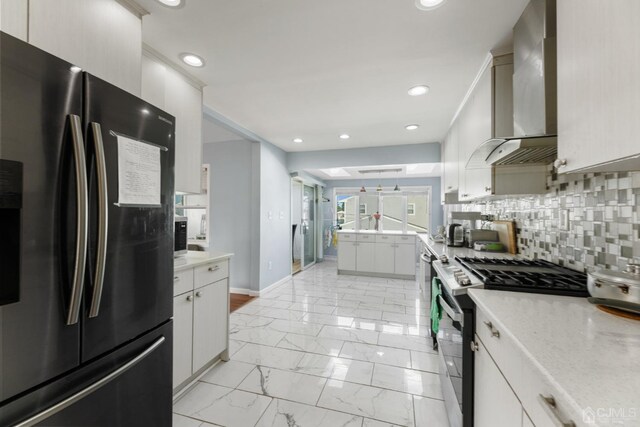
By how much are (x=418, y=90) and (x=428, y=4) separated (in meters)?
1.07

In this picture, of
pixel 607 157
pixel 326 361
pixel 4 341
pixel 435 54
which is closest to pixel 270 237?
pixel 326 361

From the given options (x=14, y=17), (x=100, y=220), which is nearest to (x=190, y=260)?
(x=100, y=220)

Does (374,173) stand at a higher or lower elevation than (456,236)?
higher

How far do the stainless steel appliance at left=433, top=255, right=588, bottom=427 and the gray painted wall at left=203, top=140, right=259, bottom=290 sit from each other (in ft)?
10.3

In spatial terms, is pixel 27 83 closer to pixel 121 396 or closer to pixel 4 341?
pixel 4 341

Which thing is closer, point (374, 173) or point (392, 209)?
point (374, 173)

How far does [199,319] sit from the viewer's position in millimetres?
1938

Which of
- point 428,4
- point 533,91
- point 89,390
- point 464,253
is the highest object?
point 428,4

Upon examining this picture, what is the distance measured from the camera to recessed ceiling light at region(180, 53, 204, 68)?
195 centimetres

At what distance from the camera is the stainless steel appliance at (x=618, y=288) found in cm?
89

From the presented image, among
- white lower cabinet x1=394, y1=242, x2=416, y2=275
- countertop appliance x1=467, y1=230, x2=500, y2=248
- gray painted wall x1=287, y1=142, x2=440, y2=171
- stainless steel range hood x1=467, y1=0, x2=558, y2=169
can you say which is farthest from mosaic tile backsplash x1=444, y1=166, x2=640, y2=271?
white lower cabinet x1=394, y1=242, x2=416, y2=275

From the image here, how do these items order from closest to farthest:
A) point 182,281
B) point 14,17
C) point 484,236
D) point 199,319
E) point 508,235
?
point 14,17 → point 182,281 → point 199,319 → point 508,235 → point 484,236

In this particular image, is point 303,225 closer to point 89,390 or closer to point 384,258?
point 384,258

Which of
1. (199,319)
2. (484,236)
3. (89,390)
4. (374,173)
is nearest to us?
(89,390)
